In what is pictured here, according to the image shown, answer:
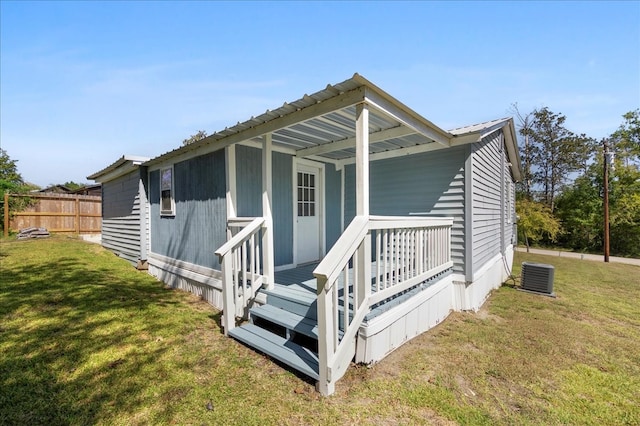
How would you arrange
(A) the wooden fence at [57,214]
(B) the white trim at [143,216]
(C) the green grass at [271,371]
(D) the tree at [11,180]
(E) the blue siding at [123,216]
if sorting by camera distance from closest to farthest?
(C) the green grass at [271,371], (B) the white trim at [143,216], (E) the blue siding at [123,216], (A) the wooden fence at [57,214], (D) the tree at [11,180]

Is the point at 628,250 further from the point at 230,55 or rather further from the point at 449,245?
the point at 230,55

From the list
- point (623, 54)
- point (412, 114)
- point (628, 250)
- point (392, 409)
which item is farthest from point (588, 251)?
point (392, 409)

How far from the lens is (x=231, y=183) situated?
14.6 ft

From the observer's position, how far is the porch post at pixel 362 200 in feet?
9.23

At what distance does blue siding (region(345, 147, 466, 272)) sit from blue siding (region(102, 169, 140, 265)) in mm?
5767

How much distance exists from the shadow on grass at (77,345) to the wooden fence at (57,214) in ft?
27.2

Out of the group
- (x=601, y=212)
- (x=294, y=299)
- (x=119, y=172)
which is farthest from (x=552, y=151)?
(x=119, y=172)

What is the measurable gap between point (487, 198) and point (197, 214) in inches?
225

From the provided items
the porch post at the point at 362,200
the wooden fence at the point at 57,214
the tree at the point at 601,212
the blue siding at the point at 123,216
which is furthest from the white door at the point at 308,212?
the tree at the point at 601,212

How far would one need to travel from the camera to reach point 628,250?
14.6m

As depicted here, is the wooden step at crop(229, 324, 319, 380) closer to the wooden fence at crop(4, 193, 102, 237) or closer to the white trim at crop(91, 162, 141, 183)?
the white trim at crop(91, 162, 141, 183)

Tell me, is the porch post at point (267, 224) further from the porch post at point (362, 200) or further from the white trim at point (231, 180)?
the porch post at point (362, 200)

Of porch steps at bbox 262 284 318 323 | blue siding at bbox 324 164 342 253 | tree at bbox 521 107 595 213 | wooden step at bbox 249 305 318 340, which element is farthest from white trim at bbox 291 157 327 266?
tree at bbox 521 107 595 213

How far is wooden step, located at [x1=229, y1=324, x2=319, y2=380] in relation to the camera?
268cm
